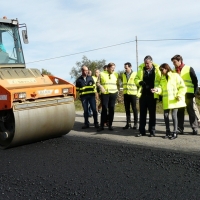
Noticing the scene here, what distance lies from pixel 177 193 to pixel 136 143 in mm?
2543

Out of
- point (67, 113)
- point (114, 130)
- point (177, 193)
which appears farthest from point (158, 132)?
point (177, 193)

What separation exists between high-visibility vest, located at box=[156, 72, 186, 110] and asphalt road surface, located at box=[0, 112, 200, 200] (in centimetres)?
69

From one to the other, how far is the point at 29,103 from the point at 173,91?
2856 millimetres

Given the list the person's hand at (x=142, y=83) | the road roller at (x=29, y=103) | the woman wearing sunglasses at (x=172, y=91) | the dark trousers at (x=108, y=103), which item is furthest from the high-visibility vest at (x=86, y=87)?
the woman wearing sunglasses at (x=172, y=91)

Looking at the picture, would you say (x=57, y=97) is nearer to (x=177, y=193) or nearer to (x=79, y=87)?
(x=79, y=87)

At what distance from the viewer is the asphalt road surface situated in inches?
157

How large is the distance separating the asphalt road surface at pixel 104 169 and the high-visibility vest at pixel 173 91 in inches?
27.2

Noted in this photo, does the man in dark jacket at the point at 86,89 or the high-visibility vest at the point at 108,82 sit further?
the man in dark jacket at the point at 86,89

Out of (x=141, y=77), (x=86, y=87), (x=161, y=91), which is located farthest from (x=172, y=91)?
(x=86, y=87)

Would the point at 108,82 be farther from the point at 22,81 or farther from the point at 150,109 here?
the point at 22,81

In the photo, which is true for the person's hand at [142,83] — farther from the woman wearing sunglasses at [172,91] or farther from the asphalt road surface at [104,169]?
the asphalt road surface at [104,169]

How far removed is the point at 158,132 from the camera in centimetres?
748

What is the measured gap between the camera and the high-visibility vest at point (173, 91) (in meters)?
6.72

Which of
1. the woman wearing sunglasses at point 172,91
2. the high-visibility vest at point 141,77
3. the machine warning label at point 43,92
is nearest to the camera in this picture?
the machine warning label at point 43,92
